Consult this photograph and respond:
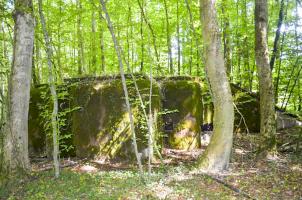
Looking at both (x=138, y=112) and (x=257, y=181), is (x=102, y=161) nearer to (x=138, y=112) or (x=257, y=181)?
(x=138, y=112)

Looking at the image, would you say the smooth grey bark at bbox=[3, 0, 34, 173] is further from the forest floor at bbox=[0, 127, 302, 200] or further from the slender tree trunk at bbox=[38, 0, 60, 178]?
the forest floor at bbox=[0, 127, 302, 200]

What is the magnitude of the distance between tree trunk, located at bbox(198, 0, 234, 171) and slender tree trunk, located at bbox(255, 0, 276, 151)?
4.15ft

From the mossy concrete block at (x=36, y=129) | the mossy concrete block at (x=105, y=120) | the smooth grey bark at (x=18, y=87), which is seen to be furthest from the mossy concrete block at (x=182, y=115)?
the smooth grey bark at (x=18, y=87)

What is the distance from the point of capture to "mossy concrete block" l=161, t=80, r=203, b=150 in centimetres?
998

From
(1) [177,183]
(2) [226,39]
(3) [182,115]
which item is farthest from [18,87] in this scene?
(2) [226,39]

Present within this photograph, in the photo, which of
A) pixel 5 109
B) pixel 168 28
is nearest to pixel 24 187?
pixel 5 109

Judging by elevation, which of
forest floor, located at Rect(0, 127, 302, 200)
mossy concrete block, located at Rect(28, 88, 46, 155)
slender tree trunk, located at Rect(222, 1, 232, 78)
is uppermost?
slender tree trunk, located at Rect(222, 1, 232, 78)

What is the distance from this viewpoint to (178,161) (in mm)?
8438

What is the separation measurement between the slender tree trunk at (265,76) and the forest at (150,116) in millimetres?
25

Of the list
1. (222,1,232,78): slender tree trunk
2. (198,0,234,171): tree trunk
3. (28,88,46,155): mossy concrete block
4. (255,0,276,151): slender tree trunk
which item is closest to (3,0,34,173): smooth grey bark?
(28,88,46,155): mossy concrete block

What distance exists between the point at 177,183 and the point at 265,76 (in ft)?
11.6

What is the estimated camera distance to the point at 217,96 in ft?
22.4

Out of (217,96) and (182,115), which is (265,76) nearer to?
(217,96)

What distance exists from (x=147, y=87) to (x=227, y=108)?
2970 mm
